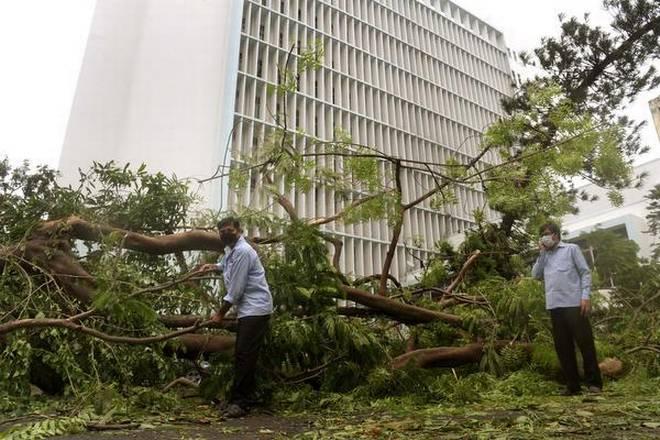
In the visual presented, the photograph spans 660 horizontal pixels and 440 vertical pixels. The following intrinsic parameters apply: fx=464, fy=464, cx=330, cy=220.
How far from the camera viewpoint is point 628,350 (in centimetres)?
403

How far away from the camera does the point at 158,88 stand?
38.7 ft

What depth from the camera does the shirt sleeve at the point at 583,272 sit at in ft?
10.5

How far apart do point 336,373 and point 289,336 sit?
471 millimetres

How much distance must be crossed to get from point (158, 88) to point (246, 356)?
34.9ft

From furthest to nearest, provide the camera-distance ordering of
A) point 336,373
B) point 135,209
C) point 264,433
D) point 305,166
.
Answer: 1. point 305,166
2. point 135,209
3. point 336,373
4. point 264,433

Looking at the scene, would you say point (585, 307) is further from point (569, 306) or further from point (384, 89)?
point (384, 89)

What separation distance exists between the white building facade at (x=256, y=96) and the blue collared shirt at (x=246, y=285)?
236 inches

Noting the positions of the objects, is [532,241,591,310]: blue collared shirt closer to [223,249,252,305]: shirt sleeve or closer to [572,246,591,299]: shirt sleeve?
[572,246,591,299]: shirt sleeve

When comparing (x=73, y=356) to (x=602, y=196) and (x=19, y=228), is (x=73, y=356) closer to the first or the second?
(x=19, y=228)

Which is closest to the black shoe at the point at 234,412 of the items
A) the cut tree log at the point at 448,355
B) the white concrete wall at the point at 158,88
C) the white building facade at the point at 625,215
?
the cut tree log at the point at 448,355

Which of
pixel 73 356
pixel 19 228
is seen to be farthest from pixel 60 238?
pixel 73 356

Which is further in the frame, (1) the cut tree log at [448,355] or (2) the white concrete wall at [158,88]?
(2) the white concrete wall at [158,88]

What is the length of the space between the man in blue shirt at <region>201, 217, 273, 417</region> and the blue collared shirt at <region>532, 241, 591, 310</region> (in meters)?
2.01

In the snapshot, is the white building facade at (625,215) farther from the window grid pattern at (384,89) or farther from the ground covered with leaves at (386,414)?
the ground covered with leaves at (386,414)
